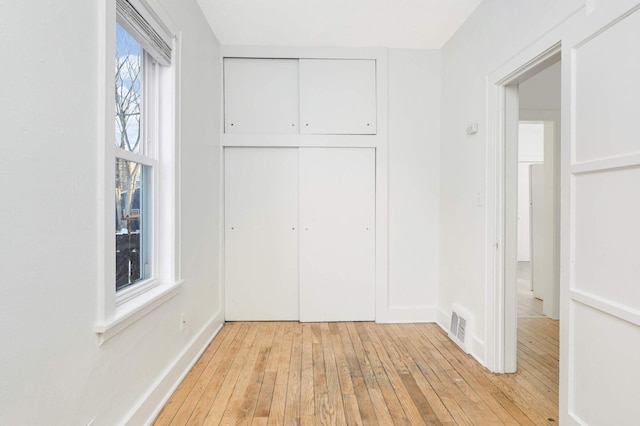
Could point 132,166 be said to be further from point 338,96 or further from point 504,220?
point 504,220

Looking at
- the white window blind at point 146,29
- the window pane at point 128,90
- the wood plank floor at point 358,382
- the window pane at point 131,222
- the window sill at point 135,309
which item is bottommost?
the wood plank floor at point 358,382

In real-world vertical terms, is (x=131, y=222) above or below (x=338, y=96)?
below

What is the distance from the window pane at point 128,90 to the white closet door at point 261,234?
1336mm

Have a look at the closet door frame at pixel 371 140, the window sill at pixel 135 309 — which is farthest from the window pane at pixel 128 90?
the closet door frame at pixel 371 140

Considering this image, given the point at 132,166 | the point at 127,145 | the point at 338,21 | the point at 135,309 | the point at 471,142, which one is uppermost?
the point at 338,21

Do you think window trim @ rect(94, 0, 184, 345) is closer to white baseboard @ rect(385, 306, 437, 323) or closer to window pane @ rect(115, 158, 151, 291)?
window pane @ rect(115, 158, 151, 291)

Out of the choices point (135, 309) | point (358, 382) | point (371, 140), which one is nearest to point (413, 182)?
point (371, 140)

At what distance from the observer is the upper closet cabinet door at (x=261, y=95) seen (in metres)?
3.08

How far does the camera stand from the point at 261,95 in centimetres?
311

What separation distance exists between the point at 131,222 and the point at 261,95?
1.92 metres

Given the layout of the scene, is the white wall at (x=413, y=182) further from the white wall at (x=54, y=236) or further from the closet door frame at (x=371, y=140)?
the white wall at (x=54, y=236)
